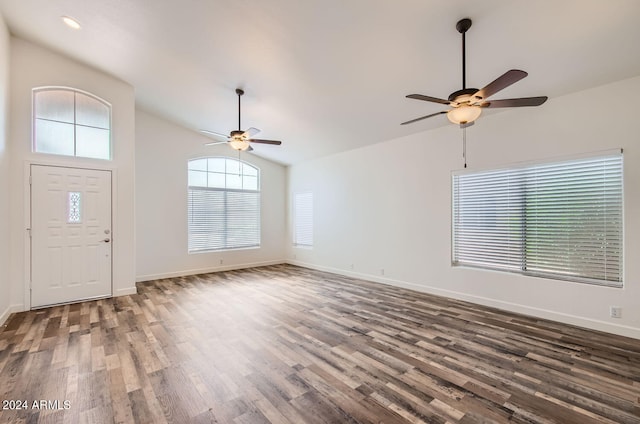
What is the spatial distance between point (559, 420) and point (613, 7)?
11.0ft

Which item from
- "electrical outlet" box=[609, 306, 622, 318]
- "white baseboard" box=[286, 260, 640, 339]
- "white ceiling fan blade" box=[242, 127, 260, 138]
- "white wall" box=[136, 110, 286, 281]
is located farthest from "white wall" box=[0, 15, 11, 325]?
"electrical outlet" box=[609, 306, 622, 318]

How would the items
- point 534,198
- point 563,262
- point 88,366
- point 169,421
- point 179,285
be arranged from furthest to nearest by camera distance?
1. point 179,285
2. point 534,198
3. point 563,262
4. point 88,366
5. point 169,421

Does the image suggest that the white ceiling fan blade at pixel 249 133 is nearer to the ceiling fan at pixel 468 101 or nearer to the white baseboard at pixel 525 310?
the ceiling fan at pixel 468 101

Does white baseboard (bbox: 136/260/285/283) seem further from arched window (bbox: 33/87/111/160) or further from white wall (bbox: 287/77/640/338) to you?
arched window (bbox: 33/87/111/160)

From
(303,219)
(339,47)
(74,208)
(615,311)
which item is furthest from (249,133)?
(615,311)

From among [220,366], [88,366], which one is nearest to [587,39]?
[220,366]

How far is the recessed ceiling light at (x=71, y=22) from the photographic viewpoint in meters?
3.79

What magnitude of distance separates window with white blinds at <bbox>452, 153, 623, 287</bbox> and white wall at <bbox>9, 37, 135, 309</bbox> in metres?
5.87

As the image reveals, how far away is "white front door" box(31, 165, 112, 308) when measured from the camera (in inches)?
176

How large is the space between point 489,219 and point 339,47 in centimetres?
343

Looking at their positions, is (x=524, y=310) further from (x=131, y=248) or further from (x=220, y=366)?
(x=131, y=248)

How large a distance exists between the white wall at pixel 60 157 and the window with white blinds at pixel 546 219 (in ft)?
19.3

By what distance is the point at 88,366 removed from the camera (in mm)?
2703

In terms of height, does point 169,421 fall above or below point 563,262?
below
